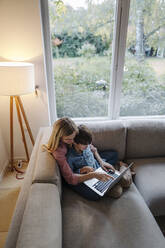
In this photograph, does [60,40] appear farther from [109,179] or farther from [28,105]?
[109,179]

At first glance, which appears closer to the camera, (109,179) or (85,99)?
(109,179)

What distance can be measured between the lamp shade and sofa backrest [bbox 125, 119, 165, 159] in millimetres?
1099


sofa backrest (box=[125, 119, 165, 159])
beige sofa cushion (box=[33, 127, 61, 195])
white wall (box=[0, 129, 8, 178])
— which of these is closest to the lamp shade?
beige sofa cushion (box=[33, 127, 61, 195])

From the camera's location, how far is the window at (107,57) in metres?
1.66

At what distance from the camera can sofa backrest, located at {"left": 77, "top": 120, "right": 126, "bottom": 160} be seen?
1.58 metres

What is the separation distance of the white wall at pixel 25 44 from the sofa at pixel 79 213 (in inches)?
19.4

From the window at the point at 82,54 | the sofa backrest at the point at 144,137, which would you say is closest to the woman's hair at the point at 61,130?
the sofa backrest at the point at 144,137

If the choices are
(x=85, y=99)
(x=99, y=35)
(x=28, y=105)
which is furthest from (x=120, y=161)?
(x=99, y=35)

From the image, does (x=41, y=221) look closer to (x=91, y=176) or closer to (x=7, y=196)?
(x=91, y=176)

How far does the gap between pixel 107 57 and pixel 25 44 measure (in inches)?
36.3

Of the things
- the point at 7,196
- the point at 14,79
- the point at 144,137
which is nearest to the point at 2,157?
the point at 7,196

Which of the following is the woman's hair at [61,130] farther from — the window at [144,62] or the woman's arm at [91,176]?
the window at [144,62]

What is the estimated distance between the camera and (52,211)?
2.75 feet

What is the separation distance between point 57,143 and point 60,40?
1.22 meters
